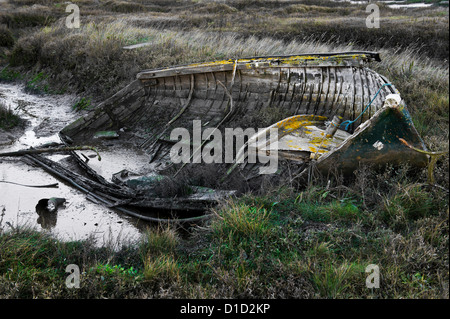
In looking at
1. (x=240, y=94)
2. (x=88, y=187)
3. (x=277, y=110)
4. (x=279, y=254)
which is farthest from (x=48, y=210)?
(x=277, y=110)

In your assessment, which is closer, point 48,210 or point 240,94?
point 48,210

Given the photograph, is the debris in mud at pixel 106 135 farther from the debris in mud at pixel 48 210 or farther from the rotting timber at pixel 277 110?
the debris in mud at pixel 48 210

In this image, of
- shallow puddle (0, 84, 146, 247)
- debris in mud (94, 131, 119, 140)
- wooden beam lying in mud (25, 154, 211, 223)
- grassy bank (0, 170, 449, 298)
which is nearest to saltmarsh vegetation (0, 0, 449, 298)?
grassy bank (0, 170, 449, 298)

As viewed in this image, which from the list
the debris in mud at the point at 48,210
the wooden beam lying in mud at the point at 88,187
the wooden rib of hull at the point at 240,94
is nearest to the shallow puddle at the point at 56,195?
the debris in mud at the point at 48,210

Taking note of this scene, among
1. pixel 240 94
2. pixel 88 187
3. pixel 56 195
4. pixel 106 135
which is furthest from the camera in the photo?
pixel 106 135

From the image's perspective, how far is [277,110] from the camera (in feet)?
22.9

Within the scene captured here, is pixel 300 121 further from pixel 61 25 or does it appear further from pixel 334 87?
pixel 61 25

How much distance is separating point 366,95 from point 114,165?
539cm

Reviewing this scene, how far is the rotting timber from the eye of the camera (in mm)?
4633

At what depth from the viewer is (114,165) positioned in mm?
7738

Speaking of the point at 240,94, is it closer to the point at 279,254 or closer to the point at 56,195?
the point at 56,195

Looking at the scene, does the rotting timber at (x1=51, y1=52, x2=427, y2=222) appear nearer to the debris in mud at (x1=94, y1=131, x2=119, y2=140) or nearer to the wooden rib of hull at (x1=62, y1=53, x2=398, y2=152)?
the wooden rib of hull at (x1=62, y1=53, x2=398, y2=152)

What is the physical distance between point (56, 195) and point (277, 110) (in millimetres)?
4490
